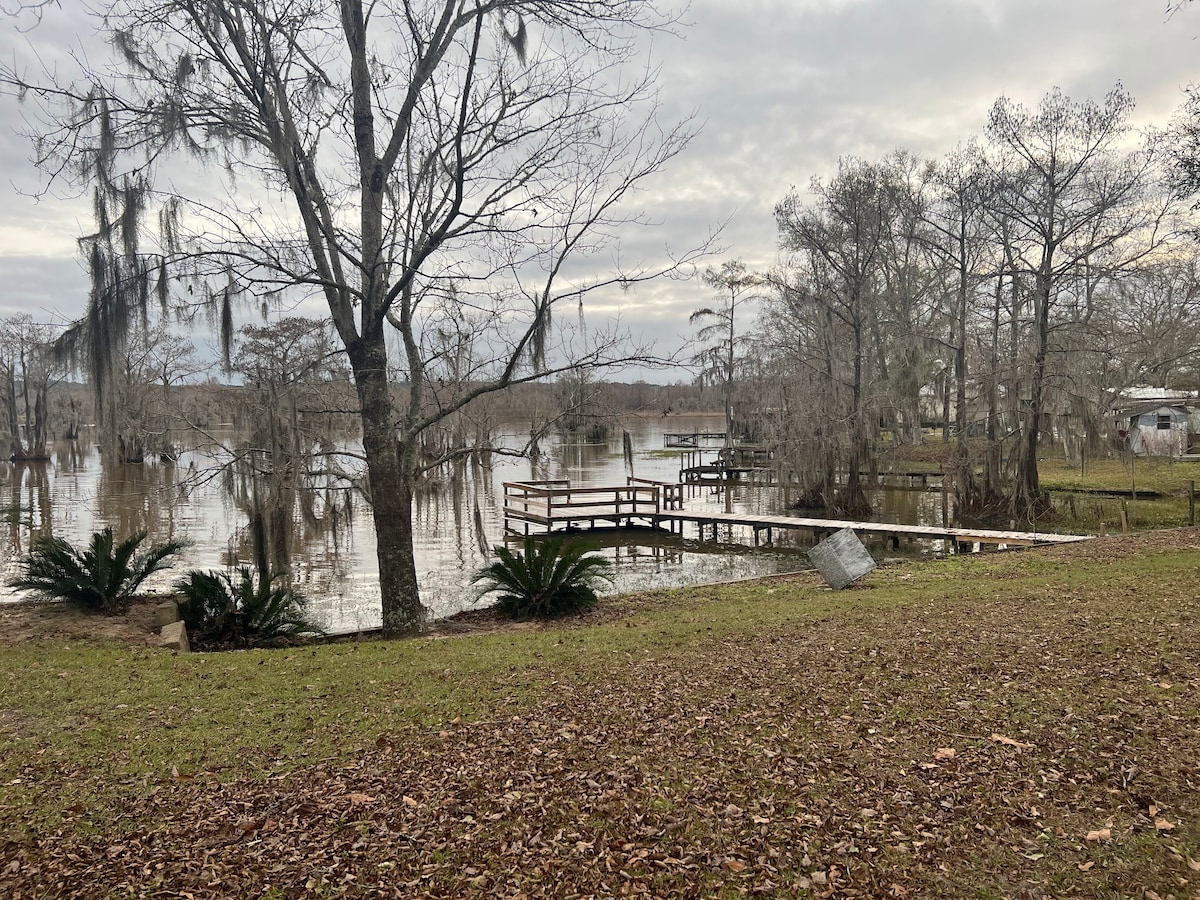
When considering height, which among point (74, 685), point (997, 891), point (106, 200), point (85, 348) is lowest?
point (997, 891)

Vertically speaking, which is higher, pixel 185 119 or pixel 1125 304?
pixel 1125 304

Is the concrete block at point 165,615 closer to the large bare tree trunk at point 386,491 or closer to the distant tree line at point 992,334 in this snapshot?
the large bare tree trunk at point 386,491

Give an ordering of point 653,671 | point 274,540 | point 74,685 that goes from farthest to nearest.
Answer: point 274,540 → point 653,671 → point 74,685

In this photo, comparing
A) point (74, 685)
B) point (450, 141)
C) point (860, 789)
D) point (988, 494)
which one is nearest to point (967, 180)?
point (988, 494)

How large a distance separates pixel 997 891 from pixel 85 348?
7.89 metres

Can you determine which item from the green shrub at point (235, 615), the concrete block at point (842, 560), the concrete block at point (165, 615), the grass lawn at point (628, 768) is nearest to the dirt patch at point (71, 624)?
the concrete block at point (165, 615)

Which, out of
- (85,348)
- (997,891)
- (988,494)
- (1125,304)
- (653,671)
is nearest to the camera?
(997,891)

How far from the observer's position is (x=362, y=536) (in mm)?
17516

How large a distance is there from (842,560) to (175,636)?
7511 millimetres

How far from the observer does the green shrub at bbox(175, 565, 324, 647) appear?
7.47 m

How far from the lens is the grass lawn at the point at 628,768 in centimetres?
293

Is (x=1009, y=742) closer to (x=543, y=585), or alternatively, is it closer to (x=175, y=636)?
(x=543, y=585)

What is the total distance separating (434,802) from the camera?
3.44 m

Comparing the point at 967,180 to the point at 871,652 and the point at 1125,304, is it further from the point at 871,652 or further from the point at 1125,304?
the point at 1125,304
